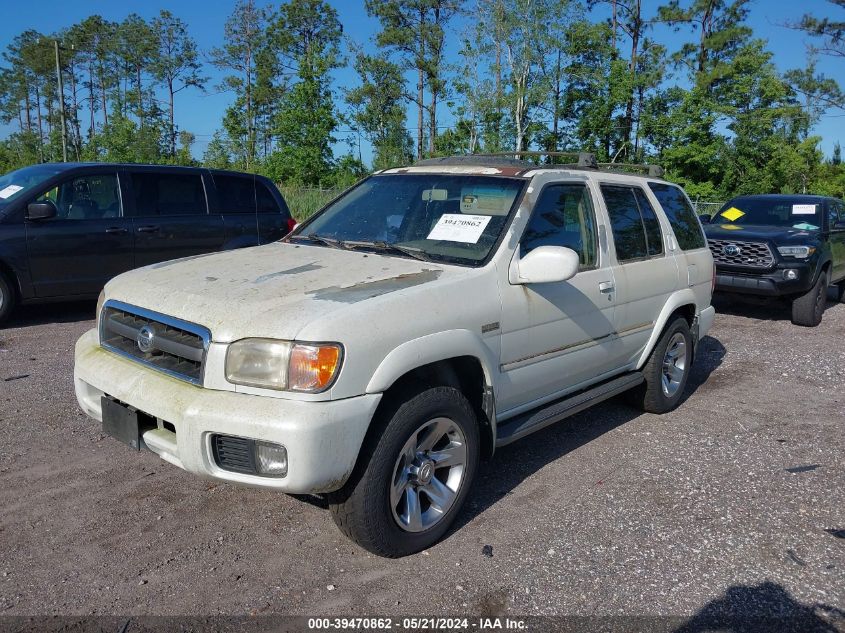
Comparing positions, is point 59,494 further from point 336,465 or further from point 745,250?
point 745,250

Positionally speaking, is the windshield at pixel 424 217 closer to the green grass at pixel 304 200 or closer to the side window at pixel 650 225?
the side window at pixel 650 225

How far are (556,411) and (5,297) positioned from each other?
19.9ft

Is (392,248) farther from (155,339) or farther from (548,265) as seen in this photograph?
(155,339)

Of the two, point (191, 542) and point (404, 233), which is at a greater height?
point (404, 233)

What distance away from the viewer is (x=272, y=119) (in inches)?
1802

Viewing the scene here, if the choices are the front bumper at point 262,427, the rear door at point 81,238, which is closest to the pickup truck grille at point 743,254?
the rear door at point 81,238

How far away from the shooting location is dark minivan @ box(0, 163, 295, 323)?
714cm

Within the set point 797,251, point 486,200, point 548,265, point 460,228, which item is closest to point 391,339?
point 548,265

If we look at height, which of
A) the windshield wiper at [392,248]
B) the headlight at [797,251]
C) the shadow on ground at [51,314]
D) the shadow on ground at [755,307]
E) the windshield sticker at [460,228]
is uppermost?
the windshield sticker at [460,228]

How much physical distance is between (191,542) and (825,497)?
354cm

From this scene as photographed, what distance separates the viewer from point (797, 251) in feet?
29.6

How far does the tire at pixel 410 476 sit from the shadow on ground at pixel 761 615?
1146 millimetres

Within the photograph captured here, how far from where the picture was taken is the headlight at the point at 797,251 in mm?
8992

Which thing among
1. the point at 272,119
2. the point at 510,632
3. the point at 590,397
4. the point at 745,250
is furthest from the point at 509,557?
the point at 272,119
